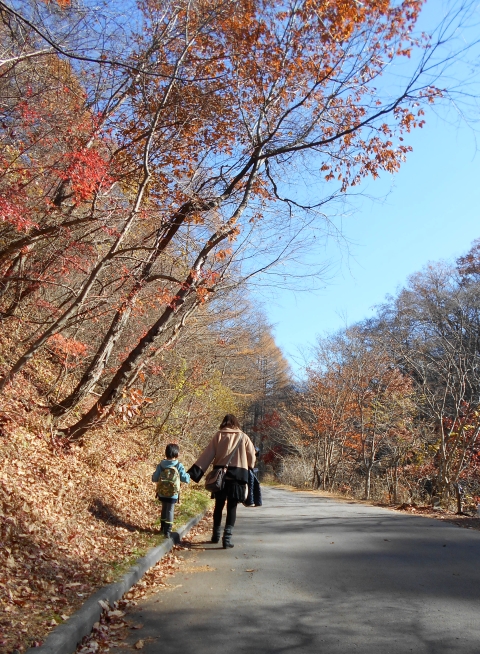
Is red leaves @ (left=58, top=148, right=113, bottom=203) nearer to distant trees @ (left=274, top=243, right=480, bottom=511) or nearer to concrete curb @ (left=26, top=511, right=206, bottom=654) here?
concrete curb @ (left=26, top=511, right=206, bottom=654)

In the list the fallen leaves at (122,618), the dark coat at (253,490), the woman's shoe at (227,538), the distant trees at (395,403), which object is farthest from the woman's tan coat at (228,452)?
the distant trees at (395,403)

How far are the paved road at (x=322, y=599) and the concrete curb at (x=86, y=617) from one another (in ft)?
0.95

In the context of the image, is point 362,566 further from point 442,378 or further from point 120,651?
point 442,378

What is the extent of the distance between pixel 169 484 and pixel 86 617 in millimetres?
3769

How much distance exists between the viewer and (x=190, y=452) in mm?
18875

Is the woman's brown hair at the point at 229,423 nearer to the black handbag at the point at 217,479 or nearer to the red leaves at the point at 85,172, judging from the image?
the black handbag at the point at 217,479

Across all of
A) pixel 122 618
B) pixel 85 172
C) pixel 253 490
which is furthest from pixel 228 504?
pixel 85 172

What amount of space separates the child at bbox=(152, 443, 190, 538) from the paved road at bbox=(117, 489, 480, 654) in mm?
667

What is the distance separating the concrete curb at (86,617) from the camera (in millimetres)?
3546

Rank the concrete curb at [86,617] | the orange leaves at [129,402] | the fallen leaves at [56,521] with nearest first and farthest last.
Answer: the concrete curb at [86,617], the fallen leaves at [56,521], the orange leaves at [129,402]

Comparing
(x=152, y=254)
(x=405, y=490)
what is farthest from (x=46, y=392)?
(x=405, y=490)

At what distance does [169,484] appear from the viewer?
7855mm

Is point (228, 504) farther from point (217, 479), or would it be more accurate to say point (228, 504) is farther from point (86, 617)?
point (86, 617)

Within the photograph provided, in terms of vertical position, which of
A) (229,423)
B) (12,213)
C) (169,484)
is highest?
(12,213)
